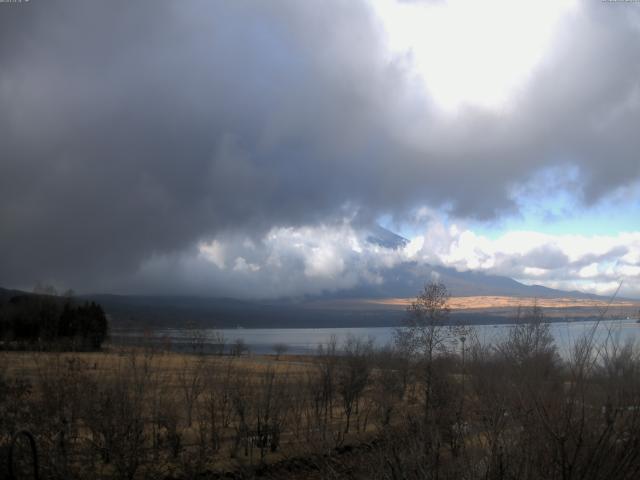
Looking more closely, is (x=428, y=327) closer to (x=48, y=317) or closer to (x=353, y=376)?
(x=353, y=376)

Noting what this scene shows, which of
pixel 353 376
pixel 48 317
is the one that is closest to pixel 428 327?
pixel 353 376

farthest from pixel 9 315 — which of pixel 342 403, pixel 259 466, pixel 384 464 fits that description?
pixel 384 464

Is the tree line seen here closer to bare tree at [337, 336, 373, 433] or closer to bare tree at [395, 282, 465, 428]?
bare tree at [337, 336, 373, 433]

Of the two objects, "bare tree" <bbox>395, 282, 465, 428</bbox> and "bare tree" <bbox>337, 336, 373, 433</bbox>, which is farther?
"bare tree" <bbox>395, 282, 465, 428</bbox>

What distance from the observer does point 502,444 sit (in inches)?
303

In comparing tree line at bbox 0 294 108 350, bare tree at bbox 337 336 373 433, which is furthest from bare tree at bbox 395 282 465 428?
tree line at bbox 0 294 108 350

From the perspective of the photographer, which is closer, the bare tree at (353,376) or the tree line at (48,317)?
the bare tree at (353,376)

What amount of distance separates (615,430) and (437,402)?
56.1 feet

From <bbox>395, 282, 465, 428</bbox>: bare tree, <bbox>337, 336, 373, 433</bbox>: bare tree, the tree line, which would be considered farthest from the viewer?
the tree line

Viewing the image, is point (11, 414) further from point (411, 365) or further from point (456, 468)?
point (411, 365)

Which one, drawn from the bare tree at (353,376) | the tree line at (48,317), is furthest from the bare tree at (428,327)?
the tree line at (48,317)

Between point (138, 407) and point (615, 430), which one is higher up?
point (615, 430)

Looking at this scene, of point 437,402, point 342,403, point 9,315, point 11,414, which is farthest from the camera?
point 9,315

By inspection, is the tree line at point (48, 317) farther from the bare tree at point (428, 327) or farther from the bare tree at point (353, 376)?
the bare tree at point (428, 327)
